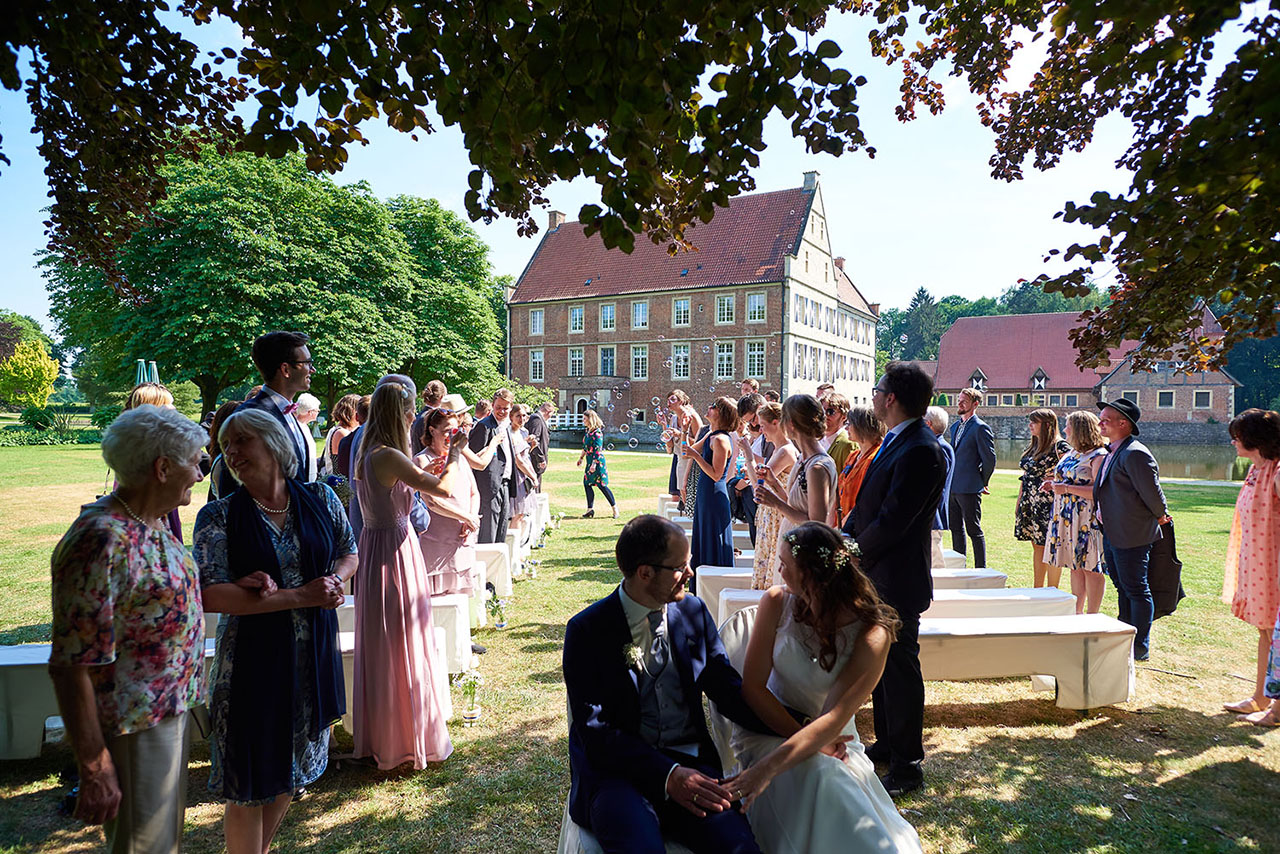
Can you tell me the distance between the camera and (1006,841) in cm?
352

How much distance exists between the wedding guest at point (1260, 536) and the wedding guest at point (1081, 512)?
1050 millimetres

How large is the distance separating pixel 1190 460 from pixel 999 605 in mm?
42953

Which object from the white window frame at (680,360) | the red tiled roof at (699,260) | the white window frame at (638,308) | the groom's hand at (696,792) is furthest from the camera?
the white window frame at (638,308)

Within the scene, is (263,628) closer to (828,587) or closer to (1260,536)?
(828,587)

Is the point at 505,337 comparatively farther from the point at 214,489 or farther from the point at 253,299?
the point at 214,489

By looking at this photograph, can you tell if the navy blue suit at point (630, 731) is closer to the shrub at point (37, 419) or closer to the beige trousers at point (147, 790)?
the beige trousers at point (147, 790)

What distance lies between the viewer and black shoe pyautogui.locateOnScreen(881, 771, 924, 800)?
392cm

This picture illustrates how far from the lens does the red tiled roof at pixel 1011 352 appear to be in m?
58.3

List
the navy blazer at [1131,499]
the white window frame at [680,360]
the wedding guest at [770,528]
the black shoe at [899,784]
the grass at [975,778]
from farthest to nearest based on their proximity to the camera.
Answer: the white window frame at [680,360], the wedding guest at [770,528], the navy blazer at [1131,499], the black shoe at [899,784], the grass at [975,778]

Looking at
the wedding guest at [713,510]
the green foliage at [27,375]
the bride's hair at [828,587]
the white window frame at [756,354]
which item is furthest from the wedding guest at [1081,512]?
the green foliage at [27,375]

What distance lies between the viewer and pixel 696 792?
8.23ft

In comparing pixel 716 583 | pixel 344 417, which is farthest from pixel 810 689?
pixel 344 417

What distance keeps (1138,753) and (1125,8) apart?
4380mm

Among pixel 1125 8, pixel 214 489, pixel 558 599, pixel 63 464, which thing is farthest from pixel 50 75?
pixel 63 464
